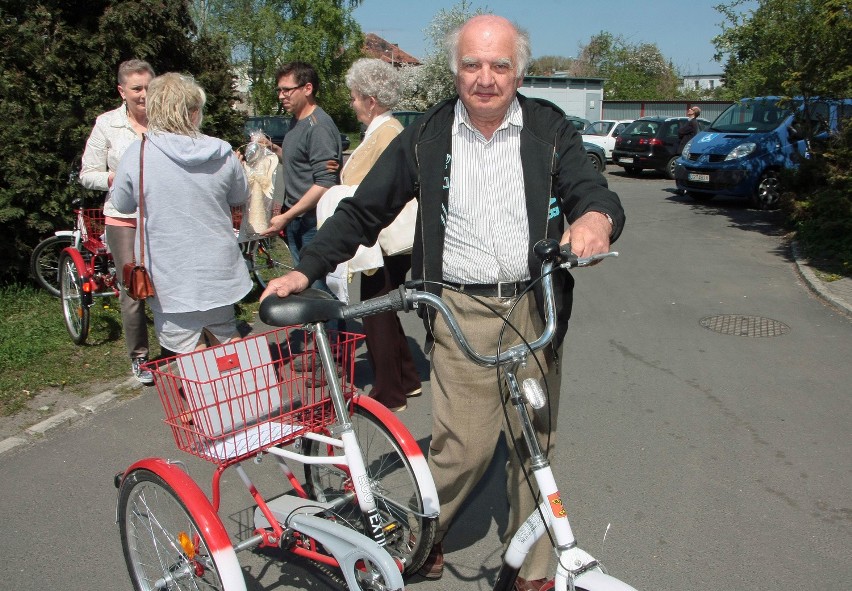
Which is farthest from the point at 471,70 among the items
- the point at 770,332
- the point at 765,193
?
the point at 765,193

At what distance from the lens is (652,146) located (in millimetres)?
19797

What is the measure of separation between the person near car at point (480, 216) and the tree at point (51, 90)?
16.8ft

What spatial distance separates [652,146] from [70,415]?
17.4 metres

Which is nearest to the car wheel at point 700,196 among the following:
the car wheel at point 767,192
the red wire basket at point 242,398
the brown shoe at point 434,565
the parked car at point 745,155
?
the parked car at point 745,155

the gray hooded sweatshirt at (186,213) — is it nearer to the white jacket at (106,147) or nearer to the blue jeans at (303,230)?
the blue jeans at (303,230)

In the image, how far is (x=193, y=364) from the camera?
271 centimetres

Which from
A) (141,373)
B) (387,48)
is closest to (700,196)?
(141,373)

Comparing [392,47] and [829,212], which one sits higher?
[392,47]

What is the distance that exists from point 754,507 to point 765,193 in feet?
Result: 35.4

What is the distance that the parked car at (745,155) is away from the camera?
527 inches

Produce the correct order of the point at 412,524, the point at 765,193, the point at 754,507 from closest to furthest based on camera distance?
the point at 412,524
the point at 754,507
the point at 765,193

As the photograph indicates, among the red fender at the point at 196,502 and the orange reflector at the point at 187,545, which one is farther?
the orange reflector at the point at 187,545

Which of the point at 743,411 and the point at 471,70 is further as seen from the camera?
the point at 743,411

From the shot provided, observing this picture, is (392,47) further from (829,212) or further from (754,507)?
(754,507)
